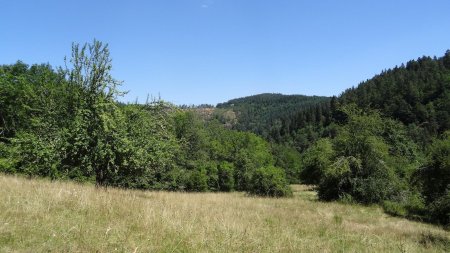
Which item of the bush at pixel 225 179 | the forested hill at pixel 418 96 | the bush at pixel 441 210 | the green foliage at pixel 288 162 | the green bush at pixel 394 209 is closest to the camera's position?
→ the bush at pixel 441 210

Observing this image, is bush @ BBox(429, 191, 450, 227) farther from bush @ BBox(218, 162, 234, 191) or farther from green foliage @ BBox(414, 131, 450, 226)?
bush @ BBox(218, 162, 234, 191)

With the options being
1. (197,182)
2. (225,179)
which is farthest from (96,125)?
(225,179)

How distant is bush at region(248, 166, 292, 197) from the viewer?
36.6m

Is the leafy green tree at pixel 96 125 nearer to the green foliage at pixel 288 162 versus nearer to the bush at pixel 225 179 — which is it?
the bush at pixel 225 179

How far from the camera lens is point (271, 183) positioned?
36688mm

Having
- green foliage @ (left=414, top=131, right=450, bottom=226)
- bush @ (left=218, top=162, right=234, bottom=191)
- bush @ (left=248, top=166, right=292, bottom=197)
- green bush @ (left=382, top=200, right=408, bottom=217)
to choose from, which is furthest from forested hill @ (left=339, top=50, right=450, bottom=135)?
green foliage @ (left=414, top=131, right=450, bottom=226)

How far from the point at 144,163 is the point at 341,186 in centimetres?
2167

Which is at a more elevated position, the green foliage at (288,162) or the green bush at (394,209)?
the green foliage at (288,162)

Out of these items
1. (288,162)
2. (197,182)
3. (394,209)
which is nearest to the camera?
(394,209)

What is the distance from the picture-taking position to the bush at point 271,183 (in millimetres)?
36562

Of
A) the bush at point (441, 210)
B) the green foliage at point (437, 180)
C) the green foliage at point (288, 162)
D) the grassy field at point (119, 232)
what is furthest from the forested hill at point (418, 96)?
the grassy field at point (119, 232)

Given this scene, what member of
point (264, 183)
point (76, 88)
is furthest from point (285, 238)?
point (264, 183)

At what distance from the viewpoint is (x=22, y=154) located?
16438 mm

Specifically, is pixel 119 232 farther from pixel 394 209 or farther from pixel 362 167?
pixel 362 167
